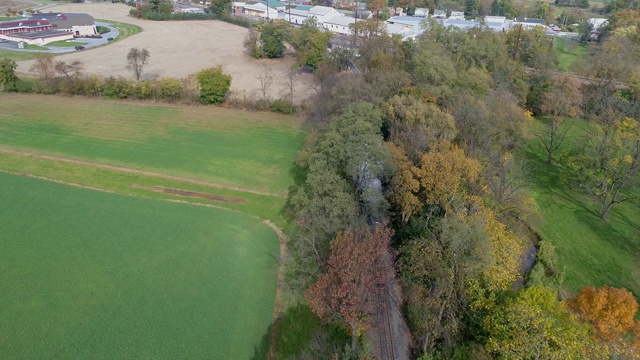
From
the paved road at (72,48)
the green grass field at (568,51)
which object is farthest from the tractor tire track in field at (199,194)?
the green grass field at (568,51)

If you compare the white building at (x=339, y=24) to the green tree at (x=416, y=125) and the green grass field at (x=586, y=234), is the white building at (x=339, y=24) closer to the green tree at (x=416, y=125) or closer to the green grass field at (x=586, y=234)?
the green tree at (x=416, y=125)

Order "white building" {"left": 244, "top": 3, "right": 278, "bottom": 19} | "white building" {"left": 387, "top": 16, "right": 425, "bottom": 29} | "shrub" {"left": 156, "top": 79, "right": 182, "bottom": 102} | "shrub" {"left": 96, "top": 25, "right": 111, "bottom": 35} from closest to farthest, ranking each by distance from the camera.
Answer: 1. "shrub" {"left": 156, "top": 79, "right": 182, "bottom": 102}
2. "white building" {"left": 387, "top": 16, "right": 425, "bottom": 29}
3. "shrub" {"left": 96, "top": 25, "right": 111, "bottom": 35}
4. "white building" {"left": 244, "top": 3, "right": 278, "bottom": 19}

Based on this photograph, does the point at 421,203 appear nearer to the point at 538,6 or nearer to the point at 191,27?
the point at 191,27

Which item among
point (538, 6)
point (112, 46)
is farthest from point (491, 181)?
point (538, 6)

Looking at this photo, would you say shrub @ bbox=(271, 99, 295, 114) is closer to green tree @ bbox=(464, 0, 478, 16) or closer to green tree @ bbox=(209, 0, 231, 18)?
green tree @ bbox=(209, 0, 231, 18)

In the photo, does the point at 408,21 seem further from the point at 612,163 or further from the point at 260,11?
the point at 612,163

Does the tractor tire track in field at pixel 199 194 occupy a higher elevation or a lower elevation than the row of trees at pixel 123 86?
lower

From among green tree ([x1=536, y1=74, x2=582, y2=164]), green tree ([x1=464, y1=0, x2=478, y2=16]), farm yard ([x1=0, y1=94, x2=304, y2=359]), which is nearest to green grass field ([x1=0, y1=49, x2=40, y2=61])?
farm yard ([x1=0, y1=94, x2=304, y2=359])

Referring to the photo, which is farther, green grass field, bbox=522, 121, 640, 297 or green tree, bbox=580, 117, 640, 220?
green tree, bbox=580, 117, 640, 220
